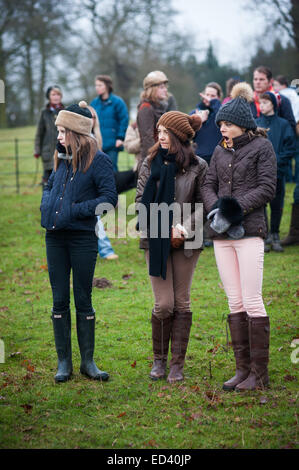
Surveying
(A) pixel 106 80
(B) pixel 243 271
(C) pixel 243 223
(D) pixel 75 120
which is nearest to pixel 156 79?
(A) pixel 106 80

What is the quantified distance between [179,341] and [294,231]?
A: 515cm

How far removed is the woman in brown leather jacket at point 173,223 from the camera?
485 cm

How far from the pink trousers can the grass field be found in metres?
0.69

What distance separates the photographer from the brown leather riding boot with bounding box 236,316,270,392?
4.68m

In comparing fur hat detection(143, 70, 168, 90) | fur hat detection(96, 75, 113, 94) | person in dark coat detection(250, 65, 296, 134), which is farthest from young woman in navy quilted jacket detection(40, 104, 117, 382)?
fur hat detection(96, 75, 113, 94)

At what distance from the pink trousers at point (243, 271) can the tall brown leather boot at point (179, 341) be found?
441 mm

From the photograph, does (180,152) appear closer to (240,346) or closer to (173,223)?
(173,223)

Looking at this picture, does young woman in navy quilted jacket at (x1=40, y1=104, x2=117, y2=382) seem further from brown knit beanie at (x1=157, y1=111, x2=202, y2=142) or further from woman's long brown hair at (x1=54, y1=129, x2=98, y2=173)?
brown knit beanie at (x1=157, y1=111, x2=202, y2=142)

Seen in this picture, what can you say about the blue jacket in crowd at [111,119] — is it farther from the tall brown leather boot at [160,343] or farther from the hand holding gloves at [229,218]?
the hand holding gloves at [229,218]

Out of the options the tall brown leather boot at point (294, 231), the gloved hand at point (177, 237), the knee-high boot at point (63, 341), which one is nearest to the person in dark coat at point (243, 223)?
the gloved hand at point (177, 237)

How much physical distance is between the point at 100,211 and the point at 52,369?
158cm

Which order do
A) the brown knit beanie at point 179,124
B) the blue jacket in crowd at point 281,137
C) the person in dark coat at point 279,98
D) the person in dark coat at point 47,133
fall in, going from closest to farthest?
the brown knit beanie at point 179,124 → the blue jacket in crowd at point 281,137 → the person in dark coat at point 279,98 → the person in dark coat at point 47,133
